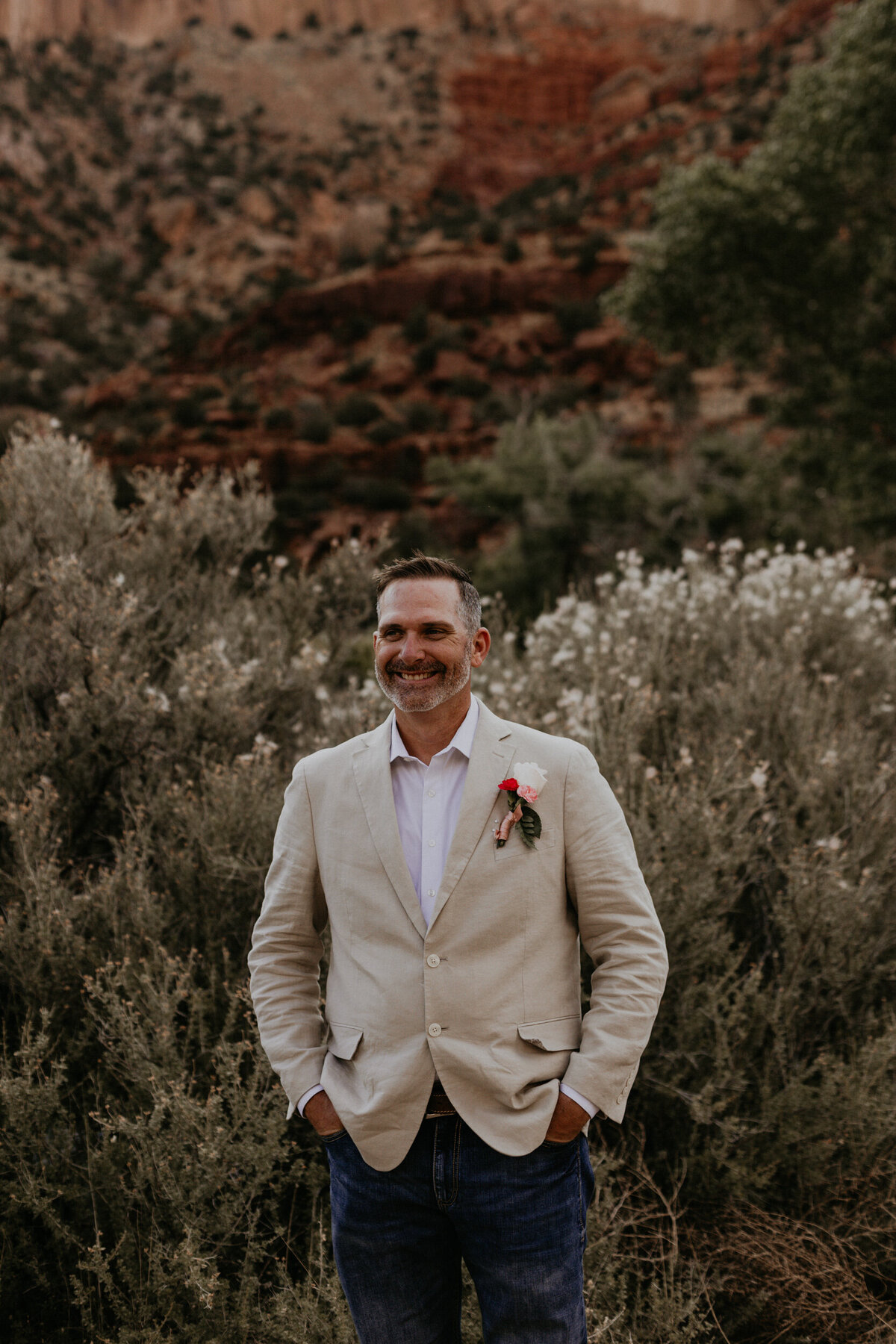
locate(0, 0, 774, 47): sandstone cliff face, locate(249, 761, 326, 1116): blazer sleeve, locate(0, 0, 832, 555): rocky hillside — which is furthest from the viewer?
locate(0, 0, 774, 47): sandstone cliff face

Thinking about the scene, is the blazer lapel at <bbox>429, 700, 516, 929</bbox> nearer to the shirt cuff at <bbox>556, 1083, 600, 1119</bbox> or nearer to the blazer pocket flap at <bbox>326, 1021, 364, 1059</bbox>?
the blazer pocket flap at <bbox>326, 1021, 364, 1059</bbox>

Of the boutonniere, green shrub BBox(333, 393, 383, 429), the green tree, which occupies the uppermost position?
green shrub BBox(333, 393, 383, 429)

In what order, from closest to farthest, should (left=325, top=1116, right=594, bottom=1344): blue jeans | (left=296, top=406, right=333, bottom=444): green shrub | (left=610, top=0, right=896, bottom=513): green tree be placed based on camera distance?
(left=325, top=1116, right=594, bottom=1344): blue jeans, (left=610, top=0, right=896, bottom=513): green tree, (left=296, top=406, right=333, bottom=444): green shrub

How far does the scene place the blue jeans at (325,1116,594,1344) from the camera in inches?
62.2

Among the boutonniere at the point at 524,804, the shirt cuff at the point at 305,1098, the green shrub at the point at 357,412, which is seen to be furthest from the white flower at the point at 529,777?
the green shrub at the point at 357,412

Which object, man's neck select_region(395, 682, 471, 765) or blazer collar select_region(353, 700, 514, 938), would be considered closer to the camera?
blazer collar select_region(353, 700, 514, 938)

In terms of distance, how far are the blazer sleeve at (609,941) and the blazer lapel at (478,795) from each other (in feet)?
0.49

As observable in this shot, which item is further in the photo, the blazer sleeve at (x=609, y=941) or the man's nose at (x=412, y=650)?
the man's nose at (x=412, y=650)

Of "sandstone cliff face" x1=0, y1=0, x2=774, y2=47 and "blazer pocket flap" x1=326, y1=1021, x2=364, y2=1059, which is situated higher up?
"sandstone cliff face" x1=0, y1=0, x2=774, y2=47

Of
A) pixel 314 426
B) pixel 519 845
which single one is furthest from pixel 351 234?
pixel 519 845

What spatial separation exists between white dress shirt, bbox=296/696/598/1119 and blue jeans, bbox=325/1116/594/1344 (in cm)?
24

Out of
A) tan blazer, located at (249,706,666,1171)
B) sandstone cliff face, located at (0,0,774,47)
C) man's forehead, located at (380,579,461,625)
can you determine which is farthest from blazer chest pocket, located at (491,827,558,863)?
sandstone cliff face, located at (0,0,774,47)

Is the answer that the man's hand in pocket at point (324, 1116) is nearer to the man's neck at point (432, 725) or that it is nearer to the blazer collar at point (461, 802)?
the blazer collar at point (461, 802)

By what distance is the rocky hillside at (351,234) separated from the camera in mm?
25250
